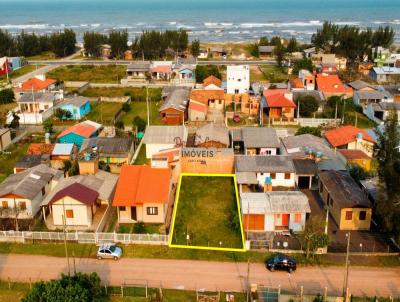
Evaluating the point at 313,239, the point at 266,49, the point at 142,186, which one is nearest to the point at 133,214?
the point at 142,186

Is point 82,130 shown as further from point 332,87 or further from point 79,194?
point 332,87

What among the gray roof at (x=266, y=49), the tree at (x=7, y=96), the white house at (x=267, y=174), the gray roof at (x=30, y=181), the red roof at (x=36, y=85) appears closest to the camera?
the gray roof at (x=30, y=181)

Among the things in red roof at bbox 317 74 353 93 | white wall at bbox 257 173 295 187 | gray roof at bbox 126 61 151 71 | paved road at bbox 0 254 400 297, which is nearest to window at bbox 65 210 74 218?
paved road at bbox 0 254 400 297

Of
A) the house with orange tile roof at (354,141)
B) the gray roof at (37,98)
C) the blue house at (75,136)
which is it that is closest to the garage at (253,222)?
the house with orange tile roof at (354,141)

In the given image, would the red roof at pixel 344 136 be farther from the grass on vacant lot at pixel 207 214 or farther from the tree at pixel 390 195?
the tree at pixel 390 195

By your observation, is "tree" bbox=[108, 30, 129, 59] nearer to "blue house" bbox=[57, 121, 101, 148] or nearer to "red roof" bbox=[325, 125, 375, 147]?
"blue house" bbox=[57, 121, 101, 148]

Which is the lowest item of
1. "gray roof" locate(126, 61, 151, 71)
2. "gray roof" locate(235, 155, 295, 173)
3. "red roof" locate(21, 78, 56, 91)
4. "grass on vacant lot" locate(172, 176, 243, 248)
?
"grass on vacant lot" locate(172, 176, 243, 248)
